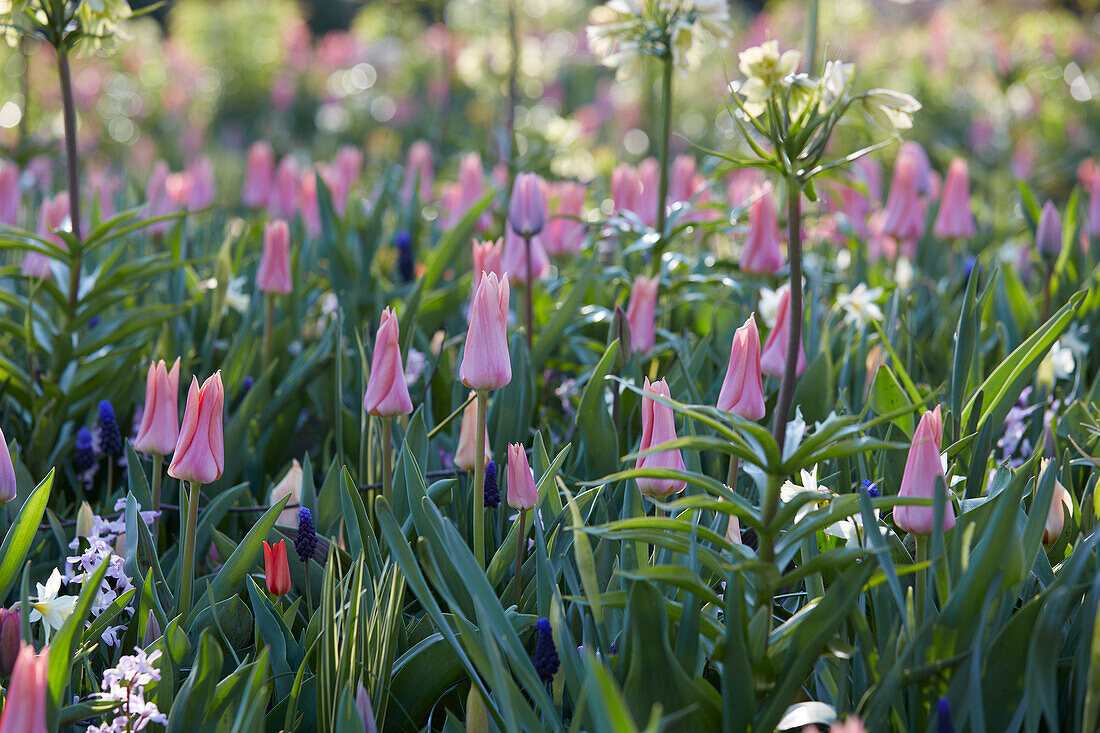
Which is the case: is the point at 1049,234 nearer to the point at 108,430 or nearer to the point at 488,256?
the point at 488,256

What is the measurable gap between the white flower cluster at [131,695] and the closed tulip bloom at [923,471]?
0.87 metres

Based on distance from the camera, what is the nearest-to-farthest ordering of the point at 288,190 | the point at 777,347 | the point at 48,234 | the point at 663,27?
1. the point at 777,347
2. the point at 663,27
3. the point at 48,234
4. the point at 288,190

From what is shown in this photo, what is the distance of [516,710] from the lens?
3.51 feet

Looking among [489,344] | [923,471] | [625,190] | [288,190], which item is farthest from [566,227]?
[923,471]

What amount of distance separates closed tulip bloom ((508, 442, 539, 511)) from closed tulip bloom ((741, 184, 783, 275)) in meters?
1.27

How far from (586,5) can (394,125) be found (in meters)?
5.28

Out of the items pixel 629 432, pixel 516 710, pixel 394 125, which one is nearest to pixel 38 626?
pixel 516 710

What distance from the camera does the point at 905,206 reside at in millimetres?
2867

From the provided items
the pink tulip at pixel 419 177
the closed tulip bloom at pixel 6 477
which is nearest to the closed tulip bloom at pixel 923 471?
the closed tulip bloom at pixel 6 477

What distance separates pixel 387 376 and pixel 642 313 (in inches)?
30.5

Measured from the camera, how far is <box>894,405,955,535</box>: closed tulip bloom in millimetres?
1159

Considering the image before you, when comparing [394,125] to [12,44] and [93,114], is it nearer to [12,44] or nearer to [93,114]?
[93,114]

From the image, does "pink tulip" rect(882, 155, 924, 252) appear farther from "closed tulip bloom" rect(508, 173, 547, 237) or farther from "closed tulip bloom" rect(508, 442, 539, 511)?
"closed tulip bloom" rect(508, 442, 539, 511)

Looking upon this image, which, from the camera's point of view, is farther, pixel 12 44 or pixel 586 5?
pixel 586 5
